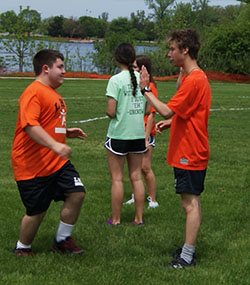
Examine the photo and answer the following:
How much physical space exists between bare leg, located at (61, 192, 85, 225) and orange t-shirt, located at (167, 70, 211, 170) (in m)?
0.88

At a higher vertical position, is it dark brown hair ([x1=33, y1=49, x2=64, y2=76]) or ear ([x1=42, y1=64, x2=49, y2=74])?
dark brown hair ([x1=33, y1=49, x2=64, y2=76])

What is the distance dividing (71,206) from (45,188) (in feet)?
1.00

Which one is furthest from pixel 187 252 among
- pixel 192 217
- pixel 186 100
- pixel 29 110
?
pixel 29 110

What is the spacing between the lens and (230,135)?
13.5 metres

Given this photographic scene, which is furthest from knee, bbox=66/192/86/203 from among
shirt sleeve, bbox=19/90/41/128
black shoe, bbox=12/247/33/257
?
shirt sleeve, bbox=19/90/41/128

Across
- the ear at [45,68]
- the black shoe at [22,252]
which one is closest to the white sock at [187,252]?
the black shoe at [22,252]

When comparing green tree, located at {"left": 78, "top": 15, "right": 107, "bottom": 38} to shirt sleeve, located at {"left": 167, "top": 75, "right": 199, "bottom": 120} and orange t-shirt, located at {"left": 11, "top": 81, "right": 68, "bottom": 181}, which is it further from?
shirt sleeve, located at {"left": 167, "top": 75, "right": 199, "bottom": 120}

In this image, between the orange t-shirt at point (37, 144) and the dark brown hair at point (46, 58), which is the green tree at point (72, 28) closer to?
the dark brown hair at point (46, 58)

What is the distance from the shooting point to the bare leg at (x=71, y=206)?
16.6 feet

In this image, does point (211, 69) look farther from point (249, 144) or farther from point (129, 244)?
point (129, 244)

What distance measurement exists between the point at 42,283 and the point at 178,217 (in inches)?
93.7

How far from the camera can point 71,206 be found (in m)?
5.07

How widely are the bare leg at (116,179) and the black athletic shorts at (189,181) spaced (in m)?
1.35

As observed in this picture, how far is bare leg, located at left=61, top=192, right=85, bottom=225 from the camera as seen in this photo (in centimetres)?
505
